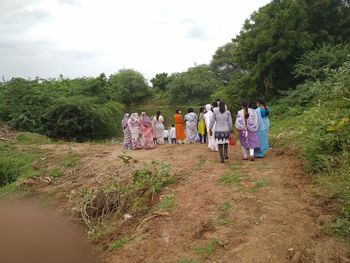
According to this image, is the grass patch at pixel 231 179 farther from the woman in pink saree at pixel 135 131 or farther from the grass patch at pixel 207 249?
the woman in pink saree at pixel 135 131

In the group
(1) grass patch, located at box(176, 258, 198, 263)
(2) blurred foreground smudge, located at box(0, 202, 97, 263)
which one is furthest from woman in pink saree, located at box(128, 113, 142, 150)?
(1) grass patch, located at box(176, 258, 198, 263)

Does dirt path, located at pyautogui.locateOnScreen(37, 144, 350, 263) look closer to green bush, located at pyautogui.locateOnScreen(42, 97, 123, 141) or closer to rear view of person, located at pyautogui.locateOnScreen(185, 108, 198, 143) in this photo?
rear view of person, located at pyautogui.locateOnScreen(185, 108, 198, 143)

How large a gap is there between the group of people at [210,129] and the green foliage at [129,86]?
3140 centimetres

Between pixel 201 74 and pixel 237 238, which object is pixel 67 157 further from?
pixel 201 74

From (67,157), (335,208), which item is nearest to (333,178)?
(335,208)

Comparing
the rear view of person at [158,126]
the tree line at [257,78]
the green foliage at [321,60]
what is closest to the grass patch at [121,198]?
the rear view of person at [158,126]

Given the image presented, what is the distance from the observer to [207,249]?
4789 mm

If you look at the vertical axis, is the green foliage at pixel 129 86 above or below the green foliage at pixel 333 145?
above

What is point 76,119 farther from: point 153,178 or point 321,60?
point 153,178

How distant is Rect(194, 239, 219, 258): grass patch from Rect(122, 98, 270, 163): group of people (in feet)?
12.0

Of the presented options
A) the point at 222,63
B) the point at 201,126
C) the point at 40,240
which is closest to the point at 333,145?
the point at 40,240

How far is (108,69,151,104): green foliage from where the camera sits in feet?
150

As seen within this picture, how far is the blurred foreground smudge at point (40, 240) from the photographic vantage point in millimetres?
5727

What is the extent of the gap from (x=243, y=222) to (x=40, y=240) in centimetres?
334
